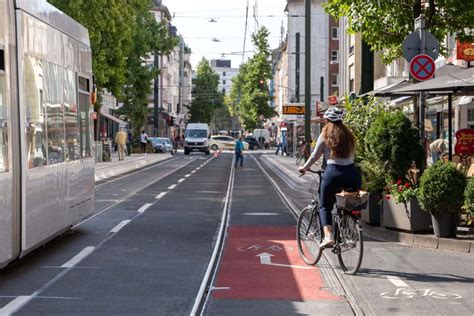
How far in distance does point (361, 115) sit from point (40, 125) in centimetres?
698

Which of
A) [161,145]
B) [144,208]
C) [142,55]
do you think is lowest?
[161,145]

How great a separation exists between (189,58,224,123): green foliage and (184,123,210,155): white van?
68.4m

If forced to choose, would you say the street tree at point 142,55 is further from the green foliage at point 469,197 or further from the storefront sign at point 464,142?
the green foliage at point 469,197

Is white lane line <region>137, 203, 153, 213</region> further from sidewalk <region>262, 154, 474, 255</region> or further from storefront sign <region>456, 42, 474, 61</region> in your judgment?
storefront sign <region>456, 42, 474, 61</region>

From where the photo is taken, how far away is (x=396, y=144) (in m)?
13.8

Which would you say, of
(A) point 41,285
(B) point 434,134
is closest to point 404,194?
(A) point 41,285

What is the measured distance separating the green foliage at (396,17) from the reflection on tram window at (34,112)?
8425 millimetres

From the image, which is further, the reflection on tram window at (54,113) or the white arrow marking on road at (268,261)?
the reflection on tram window at (54,113)

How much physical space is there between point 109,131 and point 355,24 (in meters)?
70.0

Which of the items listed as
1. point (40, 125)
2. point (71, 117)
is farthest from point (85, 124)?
point (40, 125)

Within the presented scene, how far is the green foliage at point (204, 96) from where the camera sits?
14750 cm

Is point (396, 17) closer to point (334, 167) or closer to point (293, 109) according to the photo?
point (334, 167)

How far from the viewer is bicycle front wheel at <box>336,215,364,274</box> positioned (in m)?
9.56

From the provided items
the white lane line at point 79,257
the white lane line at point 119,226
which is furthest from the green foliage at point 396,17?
the white lane line at point 79,257
